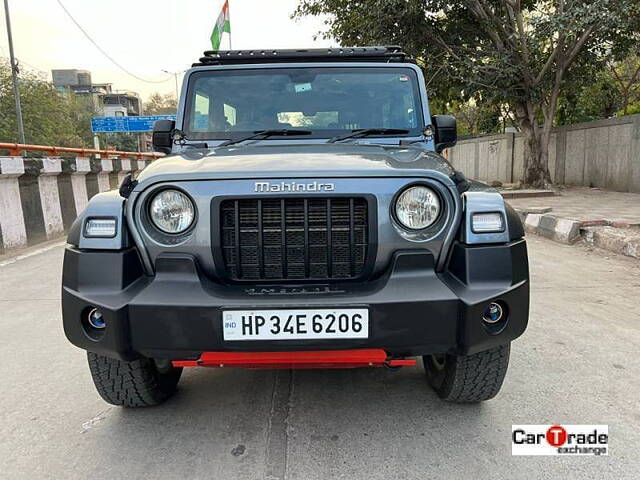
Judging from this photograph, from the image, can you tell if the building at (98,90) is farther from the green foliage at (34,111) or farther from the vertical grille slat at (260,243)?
the vertical grille slat at (260,243)

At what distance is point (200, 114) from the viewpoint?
329 cm

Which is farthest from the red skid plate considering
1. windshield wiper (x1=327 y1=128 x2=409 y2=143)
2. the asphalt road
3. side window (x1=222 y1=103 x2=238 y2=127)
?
side window (x1=222 y1=103 x2=238 y2=127)

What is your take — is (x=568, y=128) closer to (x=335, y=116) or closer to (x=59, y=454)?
(x=335, y=116)

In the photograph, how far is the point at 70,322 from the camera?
2.18 metres

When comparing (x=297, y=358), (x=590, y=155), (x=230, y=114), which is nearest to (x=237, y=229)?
(x=297, y=358)

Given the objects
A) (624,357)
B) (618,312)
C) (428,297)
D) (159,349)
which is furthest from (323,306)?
(618,312)

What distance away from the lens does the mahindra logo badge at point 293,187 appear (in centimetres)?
218

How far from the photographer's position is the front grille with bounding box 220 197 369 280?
2.21 meters

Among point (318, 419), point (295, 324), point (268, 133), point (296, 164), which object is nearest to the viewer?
point (295, 324)

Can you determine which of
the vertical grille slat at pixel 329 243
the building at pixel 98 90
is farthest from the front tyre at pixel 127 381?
the building at pixel 98 90

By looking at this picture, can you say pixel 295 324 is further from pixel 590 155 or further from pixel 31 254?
pixel 590 155

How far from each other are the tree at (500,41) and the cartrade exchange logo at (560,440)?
10382 mm

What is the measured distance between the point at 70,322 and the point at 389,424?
158 cm

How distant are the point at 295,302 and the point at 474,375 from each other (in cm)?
102
